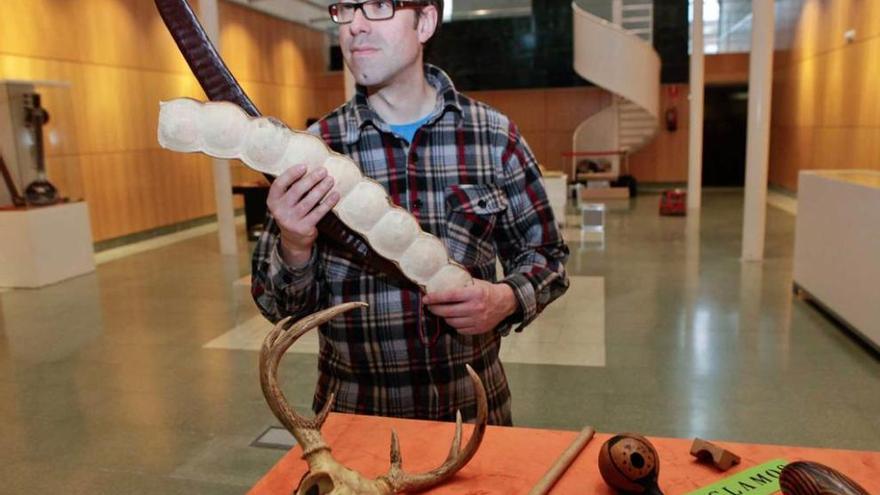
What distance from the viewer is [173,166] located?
10.4m

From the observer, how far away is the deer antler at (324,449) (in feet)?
3.31

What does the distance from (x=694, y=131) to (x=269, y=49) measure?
25.8 ft

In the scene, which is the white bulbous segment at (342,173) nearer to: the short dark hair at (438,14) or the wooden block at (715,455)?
the short dark hair at (438,14)

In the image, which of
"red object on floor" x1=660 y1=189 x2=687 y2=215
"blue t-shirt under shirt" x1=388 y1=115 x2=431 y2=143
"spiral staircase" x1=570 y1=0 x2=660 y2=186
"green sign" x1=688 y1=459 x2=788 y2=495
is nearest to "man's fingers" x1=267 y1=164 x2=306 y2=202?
"blue t-shirt under shirt" x1=388 y1=115 x2=431 y2=143

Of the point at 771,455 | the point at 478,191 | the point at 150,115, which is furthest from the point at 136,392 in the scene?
the point at 150,115

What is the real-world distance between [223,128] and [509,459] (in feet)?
2.47

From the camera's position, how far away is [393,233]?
1.16 meters

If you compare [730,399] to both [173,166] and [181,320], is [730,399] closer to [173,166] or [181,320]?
[181,320]

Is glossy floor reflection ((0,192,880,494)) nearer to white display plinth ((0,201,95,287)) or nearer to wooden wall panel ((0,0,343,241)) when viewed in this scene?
white display plinth ((0,201,95,287))

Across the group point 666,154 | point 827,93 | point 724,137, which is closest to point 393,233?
point 827,93

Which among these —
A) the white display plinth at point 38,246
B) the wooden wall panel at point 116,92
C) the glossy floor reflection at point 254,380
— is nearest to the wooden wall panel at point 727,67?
the glossy floor reflection at point 254,380

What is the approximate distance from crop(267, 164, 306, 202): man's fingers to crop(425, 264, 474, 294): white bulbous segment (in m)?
0.32

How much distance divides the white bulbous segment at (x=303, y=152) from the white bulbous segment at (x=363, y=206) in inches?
3.2

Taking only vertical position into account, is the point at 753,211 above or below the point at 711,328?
above
